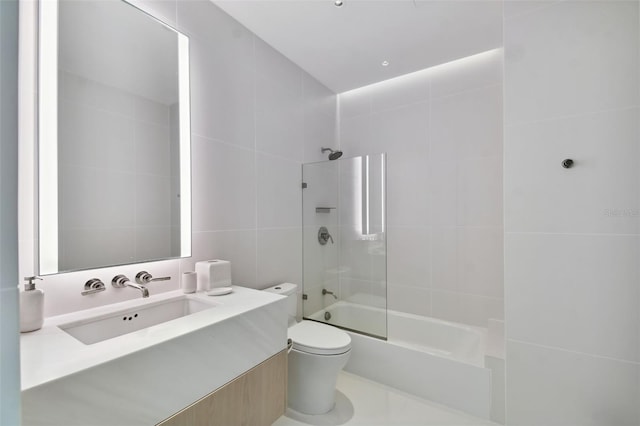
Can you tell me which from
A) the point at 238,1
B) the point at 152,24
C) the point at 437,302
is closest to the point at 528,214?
the point at 437,302

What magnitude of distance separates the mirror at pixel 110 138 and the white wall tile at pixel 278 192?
0.60 meters

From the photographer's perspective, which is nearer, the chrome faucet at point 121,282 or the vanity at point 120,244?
the vanity at point 120,244

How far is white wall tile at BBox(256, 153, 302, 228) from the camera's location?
2.16 m

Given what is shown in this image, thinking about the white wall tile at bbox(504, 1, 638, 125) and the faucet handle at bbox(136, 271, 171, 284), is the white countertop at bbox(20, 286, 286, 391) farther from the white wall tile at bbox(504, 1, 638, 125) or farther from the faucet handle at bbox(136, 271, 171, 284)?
the white wall tile at bbox(504, 1, 638, 125)

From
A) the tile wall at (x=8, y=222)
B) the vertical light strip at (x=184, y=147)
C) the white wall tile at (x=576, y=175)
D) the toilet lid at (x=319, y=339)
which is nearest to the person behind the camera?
the tile wall at (x=8, y=222)

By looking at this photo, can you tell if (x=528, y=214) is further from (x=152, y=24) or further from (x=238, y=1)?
(x=152, y=24)

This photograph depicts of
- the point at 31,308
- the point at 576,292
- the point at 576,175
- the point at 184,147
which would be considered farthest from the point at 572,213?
the point at 31,308

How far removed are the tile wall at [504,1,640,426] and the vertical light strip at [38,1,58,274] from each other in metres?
2.13

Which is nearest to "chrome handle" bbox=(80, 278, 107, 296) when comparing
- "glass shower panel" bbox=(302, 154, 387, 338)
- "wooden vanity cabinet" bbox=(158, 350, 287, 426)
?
"wooden vanity cabinet" bbox=(158, 350, 287, 426)

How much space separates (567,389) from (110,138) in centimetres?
254

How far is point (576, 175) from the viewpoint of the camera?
1.46 meters

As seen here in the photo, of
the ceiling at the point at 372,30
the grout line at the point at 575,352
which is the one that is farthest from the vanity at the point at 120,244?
the grout line at the point at 575,352

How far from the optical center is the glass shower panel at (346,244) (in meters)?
2.19

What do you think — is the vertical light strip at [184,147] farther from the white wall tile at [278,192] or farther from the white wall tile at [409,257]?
the white wall tile at [409,257]
